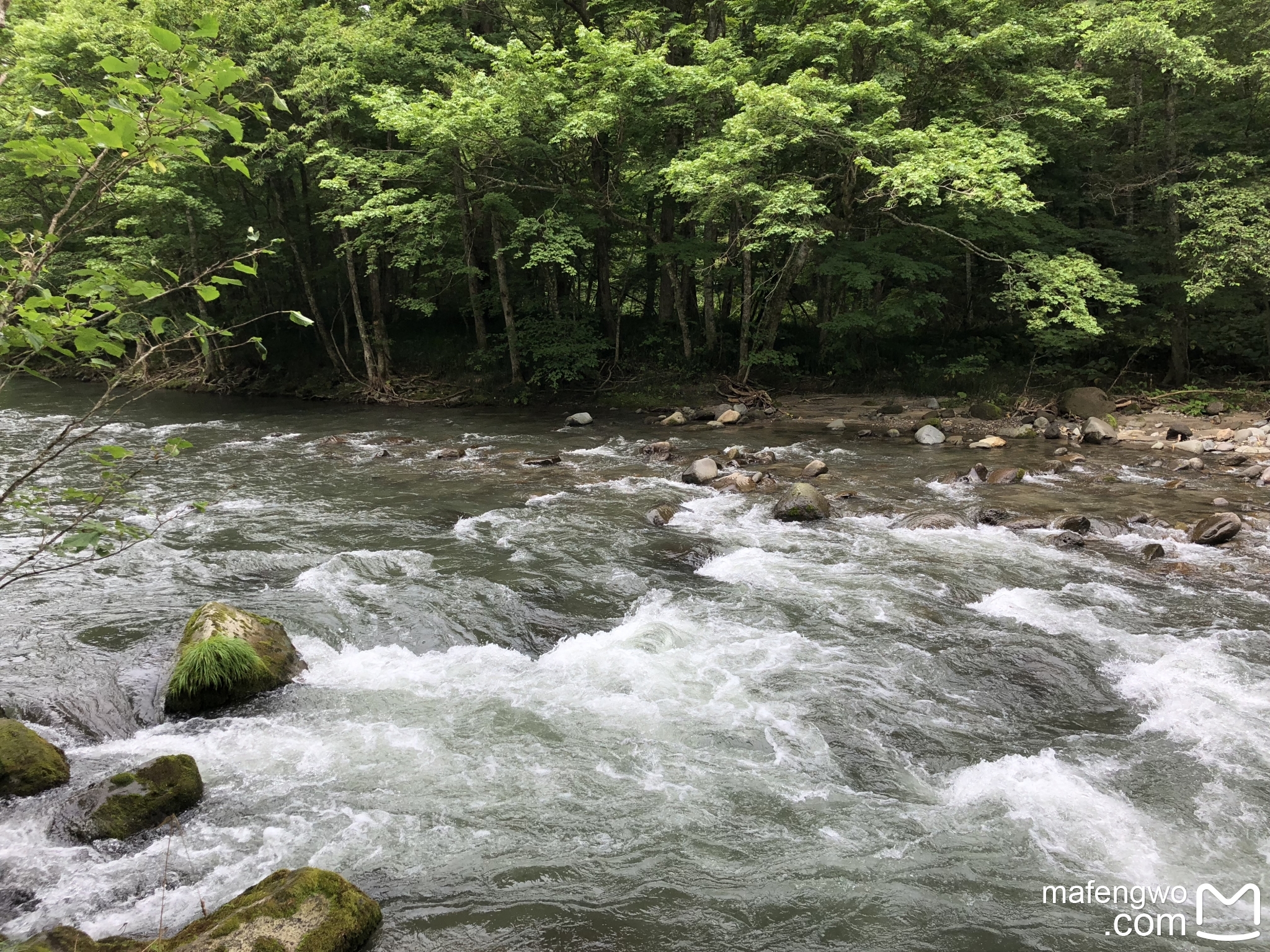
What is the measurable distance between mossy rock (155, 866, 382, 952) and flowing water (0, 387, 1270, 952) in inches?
10.8

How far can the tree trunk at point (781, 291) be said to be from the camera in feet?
61.8

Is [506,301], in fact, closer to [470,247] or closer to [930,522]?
[470,247]

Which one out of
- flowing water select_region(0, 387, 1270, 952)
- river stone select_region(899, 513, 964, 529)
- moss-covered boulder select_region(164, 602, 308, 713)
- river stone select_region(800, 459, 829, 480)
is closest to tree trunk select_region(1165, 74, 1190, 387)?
flowing water select_region(0, 387, 1270, 952)

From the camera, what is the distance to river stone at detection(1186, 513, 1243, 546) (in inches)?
388

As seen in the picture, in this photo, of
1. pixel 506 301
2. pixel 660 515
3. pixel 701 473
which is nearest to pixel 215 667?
pixel 660 515

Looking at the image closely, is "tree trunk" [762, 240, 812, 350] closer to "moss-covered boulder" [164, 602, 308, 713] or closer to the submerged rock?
the submerged rock

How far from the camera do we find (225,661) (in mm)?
6414

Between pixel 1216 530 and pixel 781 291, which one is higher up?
pixel 781 291

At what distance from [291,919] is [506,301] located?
19675mm

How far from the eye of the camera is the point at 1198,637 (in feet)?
23.9

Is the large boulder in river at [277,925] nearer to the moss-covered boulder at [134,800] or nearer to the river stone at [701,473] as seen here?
the moss-covered boulder at [134,800]

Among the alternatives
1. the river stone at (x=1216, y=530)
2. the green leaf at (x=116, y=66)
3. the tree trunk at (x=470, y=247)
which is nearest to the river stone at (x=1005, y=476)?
the river stone at (x=1216, y=530)

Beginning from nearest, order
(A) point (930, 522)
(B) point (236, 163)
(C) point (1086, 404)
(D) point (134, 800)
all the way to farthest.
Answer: (B) point (236, 163), (D) point (134, 800), (A) point (930, 522), (C) point (1086, 404)

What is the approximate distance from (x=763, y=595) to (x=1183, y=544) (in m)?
5.89
